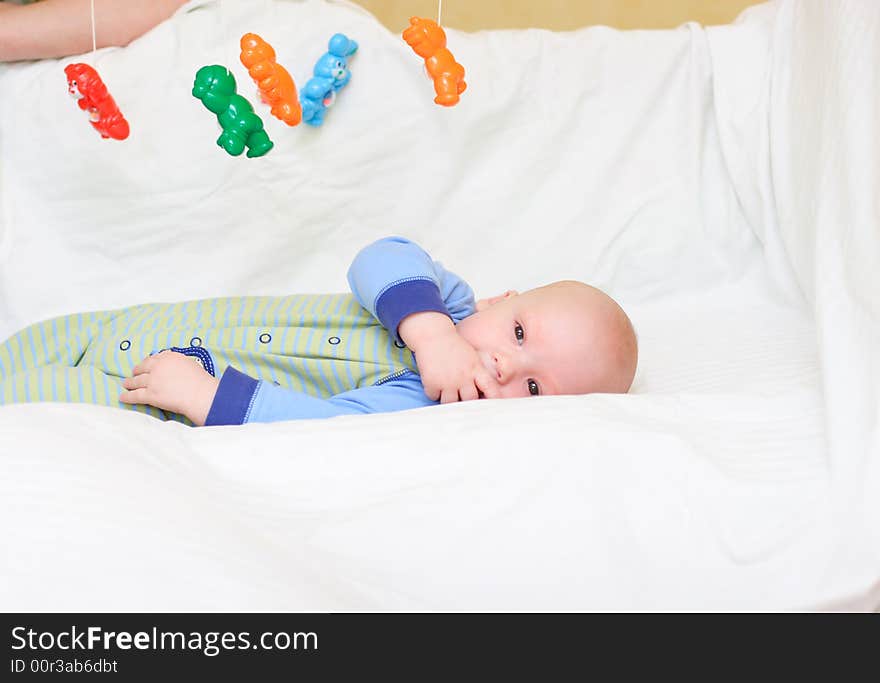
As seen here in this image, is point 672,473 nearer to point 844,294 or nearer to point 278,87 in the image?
point 844,294

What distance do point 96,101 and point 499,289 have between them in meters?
0.62

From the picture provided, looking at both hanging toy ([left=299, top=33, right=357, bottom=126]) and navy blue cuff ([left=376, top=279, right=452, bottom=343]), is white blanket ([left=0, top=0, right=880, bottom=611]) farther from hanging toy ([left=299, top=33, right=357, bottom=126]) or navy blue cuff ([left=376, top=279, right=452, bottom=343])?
navy blue cuff ([left=376, top=279, right=452, bottom=343])

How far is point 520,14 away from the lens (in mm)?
2236

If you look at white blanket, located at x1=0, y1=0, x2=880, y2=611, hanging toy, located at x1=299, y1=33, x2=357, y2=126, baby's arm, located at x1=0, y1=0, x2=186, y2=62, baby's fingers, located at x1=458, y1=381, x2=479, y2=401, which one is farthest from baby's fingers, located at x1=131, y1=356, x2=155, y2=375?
baby's arm, located at x1=0, y1=0, x2=186, y2=62

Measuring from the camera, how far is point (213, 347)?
1.17 meters

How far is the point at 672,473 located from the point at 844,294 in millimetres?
328

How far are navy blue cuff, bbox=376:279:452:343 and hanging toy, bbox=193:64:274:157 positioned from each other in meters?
0.27

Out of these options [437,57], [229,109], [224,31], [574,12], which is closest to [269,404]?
[229,109]

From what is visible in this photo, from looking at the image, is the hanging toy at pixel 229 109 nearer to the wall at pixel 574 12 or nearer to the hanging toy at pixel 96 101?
the hanging toy at pixel 96 101

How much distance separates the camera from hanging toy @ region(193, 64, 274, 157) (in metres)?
1.17

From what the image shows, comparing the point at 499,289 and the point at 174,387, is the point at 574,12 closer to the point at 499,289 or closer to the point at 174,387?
the point at 499,289

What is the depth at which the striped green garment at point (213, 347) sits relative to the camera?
1121 mm
